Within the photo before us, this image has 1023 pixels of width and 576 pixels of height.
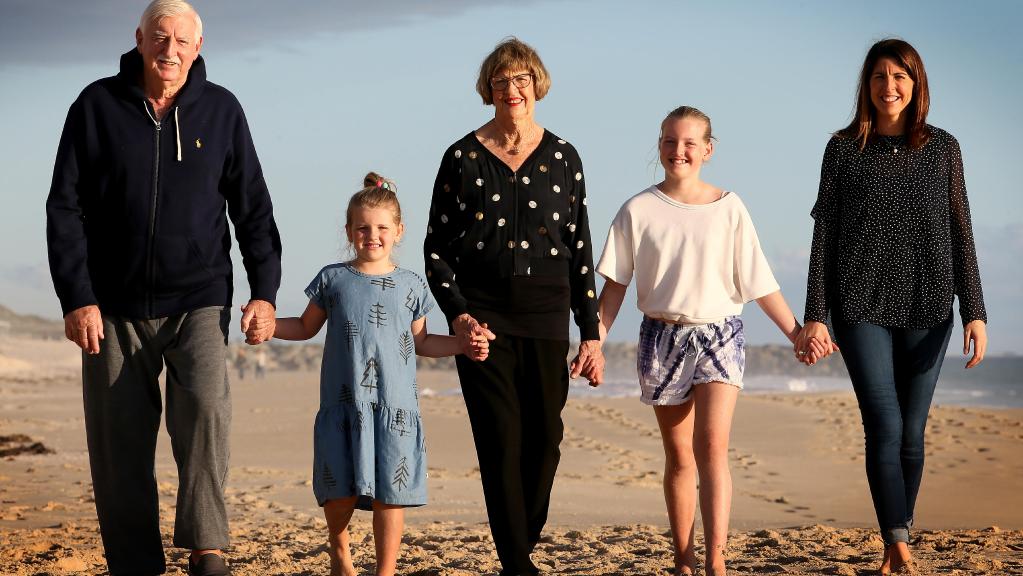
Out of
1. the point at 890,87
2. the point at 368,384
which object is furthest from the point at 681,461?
the point at 890,87

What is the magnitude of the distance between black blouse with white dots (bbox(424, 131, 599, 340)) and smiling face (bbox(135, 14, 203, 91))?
110cm

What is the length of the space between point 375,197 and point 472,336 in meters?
0.67

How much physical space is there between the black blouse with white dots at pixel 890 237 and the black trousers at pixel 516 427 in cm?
118

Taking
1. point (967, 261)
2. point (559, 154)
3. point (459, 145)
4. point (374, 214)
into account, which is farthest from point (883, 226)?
point (374, 214)

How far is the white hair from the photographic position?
15.6 feet

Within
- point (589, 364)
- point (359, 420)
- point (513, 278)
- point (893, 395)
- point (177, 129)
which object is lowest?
point (359, 420)

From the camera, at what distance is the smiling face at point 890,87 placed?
17.1 feet

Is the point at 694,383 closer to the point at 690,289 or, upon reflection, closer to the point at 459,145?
the point at 690,289

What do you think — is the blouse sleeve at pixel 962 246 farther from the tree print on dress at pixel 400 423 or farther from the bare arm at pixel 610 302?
the tree print on dress at pixel 400 423

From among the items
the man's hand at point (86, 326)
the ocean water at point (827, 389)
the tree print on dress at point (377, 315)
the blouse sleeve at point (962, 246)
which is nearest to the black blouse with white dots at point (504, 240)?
the tree print on dress at point (377, 315)

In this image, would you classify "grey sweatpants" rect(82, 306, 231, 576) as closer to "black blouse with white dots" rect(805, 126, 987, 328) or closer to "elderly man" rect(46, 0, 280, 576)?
"elderly man" rect(46, 0, 280, 576)

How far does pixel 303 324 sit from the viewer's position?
493cm

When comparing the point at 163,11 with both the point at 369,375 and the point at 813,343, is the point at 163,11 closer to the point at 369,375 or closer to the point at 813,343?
the point at 369,375

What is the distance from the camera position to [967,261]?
17.6 feet
